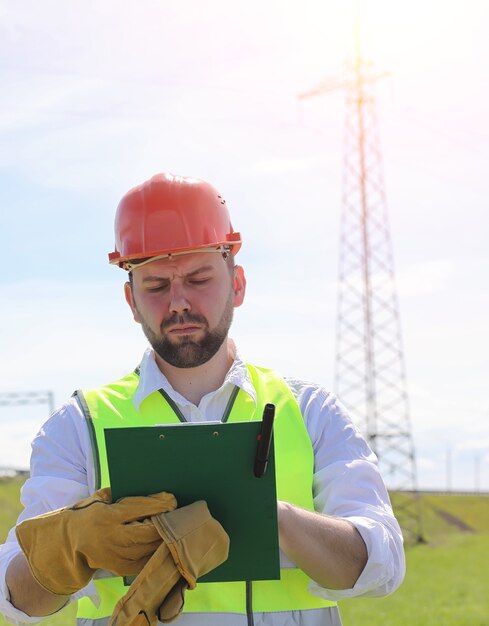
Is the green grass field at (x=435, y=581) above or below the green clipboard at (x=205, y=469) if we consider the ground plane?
below

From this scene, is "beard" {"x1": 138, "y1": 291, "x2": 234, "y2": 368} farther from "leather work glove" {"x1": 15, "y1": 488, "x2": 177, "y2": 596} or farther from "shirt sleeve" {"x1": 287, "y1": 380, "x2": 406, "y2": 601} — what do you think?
"leather work glove" {"x1": 15, "y1": 488, "x2": 177, "y2": 596}

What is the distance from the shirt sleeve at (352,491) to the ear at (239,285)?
41 cm

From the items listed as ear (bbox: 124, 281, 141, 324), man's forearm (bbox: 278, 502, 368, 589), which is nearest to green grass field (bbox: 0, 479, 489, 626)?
ear (bbox: 124, 281, 141, 324)

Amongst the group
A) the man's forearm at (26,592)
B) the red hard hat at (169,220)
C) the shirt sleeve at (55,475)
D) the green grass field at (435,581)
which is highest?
the red hard hat at (169,220)

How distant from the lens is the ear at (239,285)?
3947mm

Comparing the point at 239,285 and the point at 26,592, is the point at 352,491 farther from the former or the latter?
the point at 26,592

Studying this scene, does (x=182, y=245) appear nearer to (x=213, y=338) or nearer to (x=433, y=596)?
(x=213, y=338)

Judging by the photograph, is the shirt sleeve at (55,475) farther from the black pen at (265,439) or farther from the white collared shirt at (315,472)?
the black pen at (265,439)

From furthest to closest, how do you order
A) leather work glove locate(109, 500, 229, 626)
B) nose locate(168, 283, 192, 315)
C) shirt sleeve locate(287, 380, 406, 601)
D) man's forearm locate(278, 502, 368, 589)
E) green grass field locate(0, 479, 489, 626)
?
green grass field locate(0, 479, 489, 626) < nose locate(168, 283, 192, 315) < shirt sleeve locate(287, 380, 406, 601) < man's forearm locate(278, 502, 368, 589) < leather work glove locate(109, 500, 229, 626)

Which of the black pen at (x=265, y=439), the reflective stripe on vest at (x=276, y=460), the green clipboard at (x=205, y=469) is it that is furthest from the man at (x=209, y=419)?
the black pen at (x=265, y=439)

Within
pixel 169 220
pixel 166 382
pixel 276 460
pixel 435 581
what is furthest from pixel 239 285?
pixel 435 581

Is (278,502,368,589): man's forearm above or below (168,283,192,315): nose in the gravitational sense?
below

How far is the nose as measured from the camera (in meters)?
3.65

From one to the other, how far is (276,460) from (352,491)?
10.7 inches
